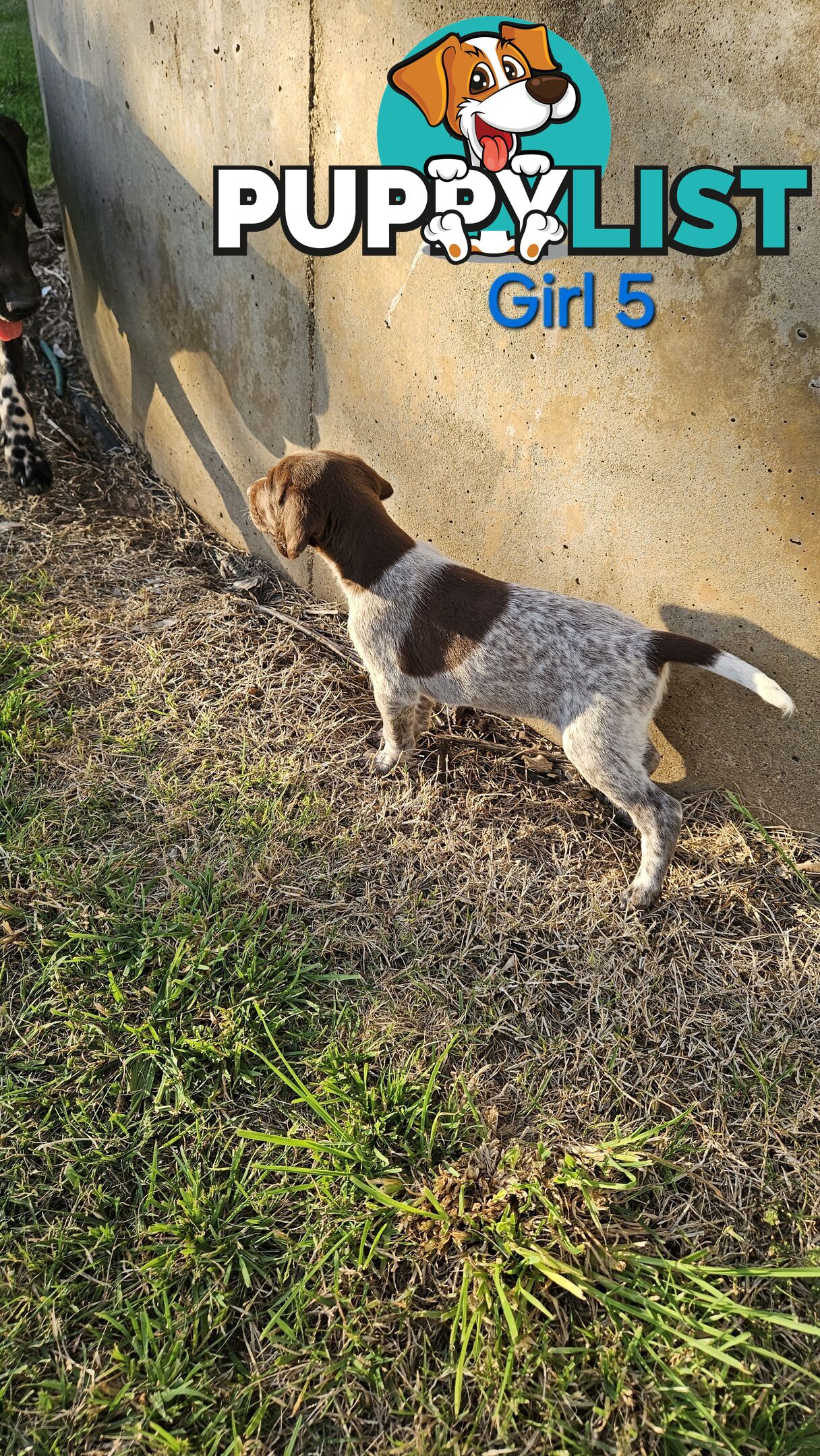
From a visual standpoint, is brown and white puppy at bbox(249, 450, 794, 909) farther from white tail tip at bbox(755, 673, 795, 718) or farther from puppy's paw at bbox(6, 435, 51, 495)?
puppy's paw at bbox(6, 435, 51, 495)

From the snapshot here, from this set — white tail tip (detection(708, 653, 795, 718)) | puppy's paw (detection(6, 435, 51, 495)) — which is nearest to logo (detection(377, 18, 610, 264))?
white tail tip (detection(708, 653, 795, 718))

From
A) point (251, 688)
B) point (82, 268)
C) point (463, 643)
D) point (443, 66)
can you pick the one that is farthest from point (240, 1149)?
point (82, 268)

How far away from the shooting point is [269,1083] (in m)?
2.35

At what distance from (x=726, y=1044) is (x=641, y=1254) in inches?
25.0

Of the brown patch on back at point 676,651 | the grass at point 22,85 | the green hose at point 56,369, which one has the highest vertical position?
the grass at point 22,85

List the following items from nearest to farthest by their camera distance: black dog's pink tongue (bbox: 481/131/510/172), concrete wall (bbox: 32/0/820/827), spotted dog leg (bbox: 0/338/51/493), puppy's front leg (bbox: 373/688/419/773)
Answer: concrete wall (bbox: 32/0/820/827), black dog's pink tongue (bbox: 481/131/510/172), puppy's front leg (bbox: 373/688/419/773), spotted dog leg (bbox: 0/338/51/493)

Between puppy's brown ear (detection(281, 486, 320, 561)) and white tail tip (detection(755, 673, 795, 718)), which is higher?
puppy's brown ear (detection(281, 486, 320, 561))

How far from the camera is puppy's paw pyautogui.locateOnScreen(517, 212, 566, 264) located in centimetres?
260

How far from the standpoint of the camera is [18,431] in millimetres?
4652

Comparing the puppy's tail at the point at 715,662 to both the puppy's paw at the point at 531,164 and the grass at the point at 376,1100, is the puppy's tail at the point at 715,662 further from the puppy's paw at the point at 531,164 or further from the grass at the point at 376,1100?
the puppy's paw at the point at 531,164

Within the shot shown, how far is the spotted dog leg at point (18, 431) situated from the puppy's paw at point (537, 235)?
9.75 ft

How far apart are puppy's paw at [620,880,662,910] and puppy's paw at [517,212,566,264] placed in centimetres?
189

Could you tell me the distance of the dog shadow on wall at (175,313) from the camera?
361 cm

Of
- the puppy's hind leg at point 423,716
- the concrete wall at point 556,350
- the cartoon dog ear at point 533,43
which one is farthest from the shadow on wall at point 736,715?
the cartoon dog ear at point 533,43
